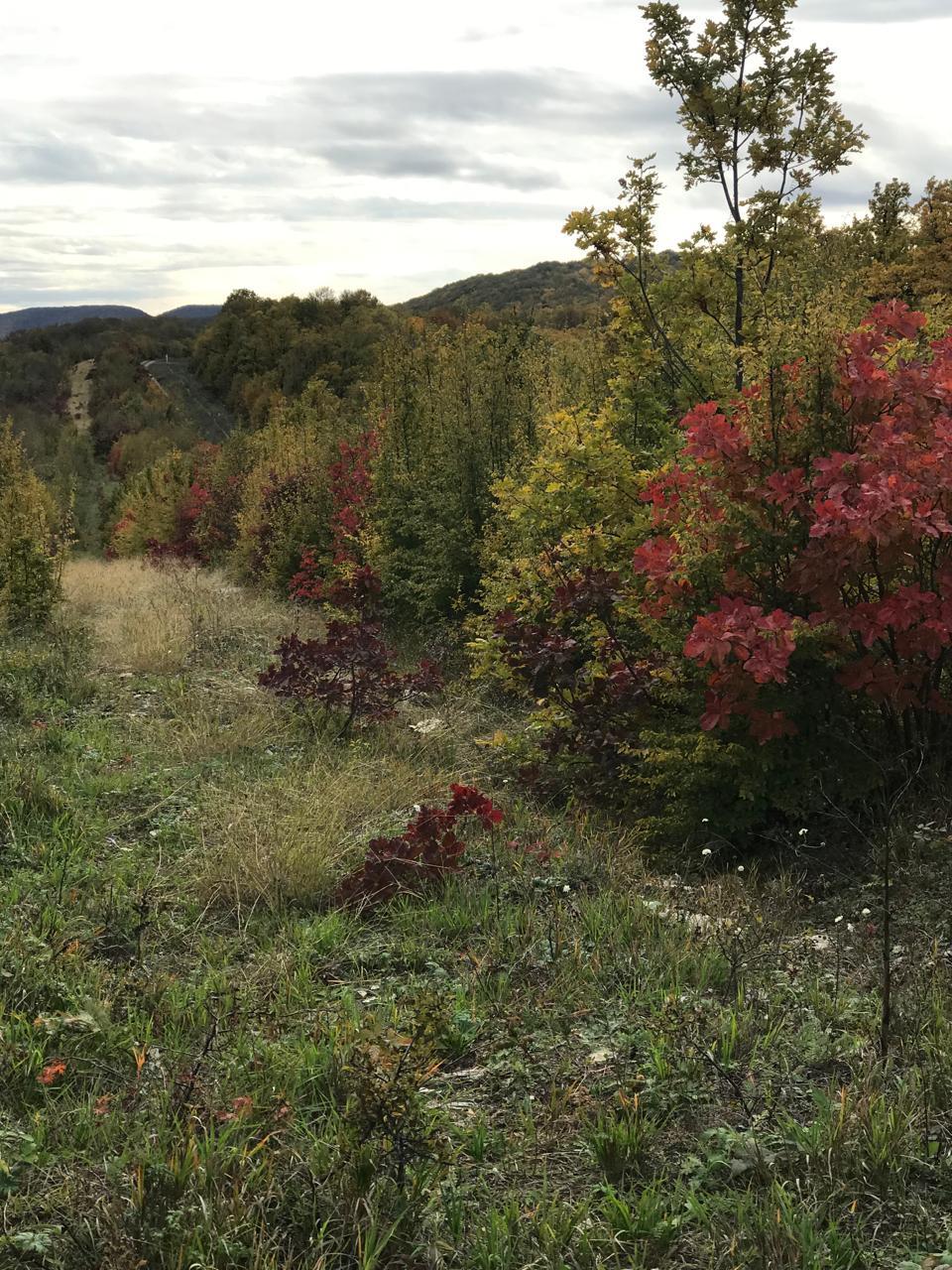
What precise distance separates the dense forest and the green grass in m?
0.01

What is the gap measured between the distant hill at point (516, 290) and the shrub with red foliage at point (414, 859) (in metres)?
64.5

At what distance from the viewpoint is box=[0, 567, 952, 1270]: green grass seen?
2.07m

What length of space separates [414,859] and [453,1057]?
1207 mm

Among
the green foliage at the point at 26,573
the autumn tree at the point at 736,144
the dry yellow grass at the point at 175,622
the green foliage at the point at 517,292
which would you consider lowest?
the dry yellow grass at the point at 175,622

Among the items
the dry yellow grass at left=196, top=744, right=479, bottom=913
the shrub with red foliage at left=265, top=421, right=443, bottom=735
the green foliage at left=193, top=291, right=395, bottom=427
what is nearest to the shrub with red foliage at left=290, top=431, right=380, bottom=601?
the shrub with red foliage at left=265, top=421, right=443, bottom=735

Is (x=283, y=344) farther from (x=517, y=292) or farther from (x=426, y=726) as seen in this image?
(x=426, y=726)

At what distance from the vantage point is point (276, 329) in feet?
175

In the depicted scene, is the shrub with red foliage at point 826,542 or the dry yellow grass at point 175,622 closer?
the shrub with red foliage at point 826,542

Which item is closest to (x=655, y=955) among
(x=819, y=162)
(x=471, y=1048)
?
(x=471, y=1048)

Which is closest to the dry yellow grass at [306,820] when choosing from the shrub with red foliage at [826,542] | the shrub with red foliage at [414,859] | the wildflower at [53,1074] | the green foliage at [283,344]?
the shrub with red foliage at [414,859]

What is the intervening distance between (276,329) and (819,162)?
5120cm

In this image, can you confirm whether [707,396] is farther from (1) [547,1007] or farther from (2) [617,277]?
(1) [547,1007]

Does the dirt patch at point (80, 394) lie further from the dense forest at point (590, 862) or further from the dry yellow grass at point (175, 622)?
the dense forest at point (590, 862)

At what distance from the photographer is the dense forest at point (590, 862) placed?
216cm
